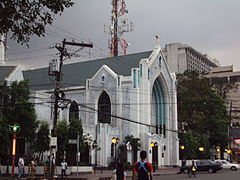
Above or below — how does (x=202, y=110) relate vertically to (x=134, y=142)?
above

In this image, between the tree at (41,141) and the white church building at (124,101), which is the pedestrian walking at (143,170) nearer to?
the tree at (41,141)

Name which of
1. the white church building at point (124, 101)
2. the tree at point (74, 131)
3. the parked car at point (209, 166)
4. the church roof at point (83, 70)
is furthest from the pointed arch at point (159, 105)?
the tree at point (74, 131)

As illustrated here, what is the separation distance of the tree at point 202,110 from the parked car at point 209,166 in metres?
18.2

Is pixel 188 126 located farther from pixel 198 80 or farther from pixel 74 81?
pixel 74 81

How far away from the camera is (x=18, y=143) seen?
36938mm

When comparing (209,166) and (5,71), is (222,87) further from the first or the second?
(5,71)

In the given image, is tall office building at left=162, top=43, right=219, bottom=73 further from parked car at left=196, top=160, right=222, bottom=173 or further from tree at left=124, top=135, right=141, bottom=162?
parked car at left=196, top=160, right=222, bottom=173

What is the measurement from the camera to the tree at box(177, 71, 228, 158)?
196ft

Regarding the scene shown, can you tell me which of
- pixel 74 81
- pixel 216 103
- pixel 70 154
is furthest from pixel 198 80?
pixel 70 154

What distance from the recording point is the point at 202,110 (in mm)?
60750

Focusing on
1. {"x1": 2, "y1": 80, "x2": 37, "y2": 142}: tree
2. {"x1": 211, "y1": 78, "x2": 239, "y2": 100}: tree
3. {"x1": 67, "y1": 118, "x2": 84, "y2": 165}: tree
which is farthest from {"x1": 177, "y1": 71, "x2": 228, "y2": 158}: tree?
{"x1": 2, "y1": 80, "x2": 37, "y2": 142}: tree

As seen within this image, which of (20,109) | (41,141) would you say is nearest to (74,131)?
(41,141)

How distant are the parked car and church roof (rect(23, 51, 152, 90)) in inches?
619

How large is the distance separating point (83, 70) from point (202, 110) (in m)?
21.3
